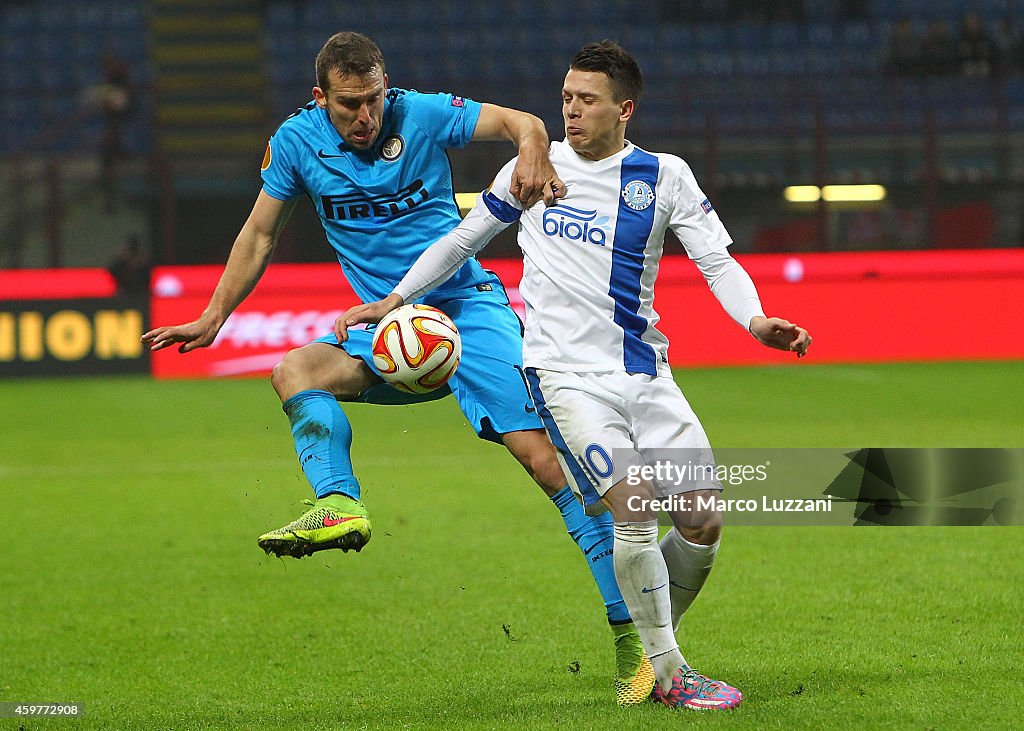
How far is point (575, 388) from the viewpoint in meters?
3.88

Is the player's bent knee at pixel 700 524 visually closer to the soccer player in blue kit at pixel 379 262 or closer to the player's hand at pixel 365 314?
the soccer player in blue kit at pixel 379 262

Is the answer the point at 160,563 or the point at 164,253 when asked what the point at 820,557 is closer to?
the point at 160,563

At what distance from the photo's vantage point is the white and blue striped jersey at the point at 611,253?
12.8ft

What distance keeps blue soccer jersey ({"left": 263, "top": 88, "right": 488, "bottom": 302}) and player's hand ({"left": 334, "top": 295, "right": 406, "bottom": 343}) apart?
378 mm

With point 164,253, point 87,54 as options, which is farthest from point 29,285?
point 87,54

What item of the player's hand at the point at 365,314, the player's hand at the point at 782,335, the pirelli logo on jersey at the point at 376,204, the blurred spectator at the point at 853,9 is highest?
the blurred spectator at the point at 853,9

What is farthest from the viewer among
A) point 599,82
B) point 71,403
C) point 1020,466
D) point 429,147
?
point 71,403

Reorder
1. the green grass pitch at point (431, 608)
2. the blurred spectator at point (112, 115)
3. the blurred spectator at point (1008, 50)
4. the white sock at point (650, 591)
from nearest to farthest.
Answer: the white sock at point (650, 591) < the green grass pitch at point (431, 608) < the blurred spectator at point (112, 115) < the blurred spectator at point (1008, 50)

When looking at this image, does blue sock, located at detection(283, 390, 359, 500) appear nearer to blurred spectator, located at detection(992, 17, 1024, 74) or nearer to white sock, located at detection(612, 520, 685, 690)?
white sock, located at detection(612, 520, 685, 690)

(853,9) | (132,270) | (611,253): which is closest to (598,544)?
(611,253)

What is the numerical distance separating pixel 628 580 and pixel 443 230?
1308 millimetres

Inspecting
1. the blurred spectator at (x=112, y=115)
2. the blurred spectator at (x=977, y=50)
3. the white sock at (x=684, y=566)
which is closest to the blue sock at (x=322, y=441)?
the white sock at (x=684, y=566)

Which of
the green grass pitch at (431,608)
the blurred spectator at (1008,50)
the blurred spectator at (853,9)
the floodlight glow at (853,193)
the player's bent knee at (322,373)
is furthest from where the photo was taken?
the blurred spectator at (853,9)

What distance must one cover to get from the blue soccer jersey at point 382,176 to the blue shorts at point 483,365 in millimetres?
207
